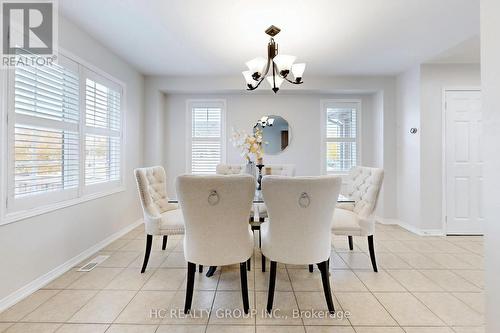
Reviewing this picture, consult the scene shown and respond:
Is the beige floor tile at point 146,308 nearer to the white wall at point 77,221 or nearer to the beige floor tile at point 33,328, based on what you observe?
the beige floor tile at point 33,328

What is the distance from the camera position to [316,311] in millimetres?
1891

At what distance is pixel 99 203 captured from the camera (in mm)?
3090

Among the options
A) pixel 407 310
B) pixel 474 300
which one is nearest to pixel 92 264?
pixel 407 310

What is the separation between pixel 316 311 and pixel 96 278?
2.01m

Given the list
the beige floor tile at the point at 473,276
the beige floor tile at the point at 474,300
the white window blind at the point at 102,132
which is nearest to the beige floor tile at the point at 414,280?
the beige floor tile at the point at 474,300

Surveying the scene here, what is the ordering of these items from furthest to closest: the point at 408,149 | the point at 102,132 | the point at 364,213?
the point at 408,149 → the point at 102,132 → the point at 364,213

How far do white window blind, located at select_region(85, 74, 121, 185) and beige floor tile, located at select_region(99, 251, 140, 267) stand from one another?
891 mm

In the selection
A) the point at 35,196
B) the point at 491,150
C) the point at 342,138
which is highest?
the point at 342,138

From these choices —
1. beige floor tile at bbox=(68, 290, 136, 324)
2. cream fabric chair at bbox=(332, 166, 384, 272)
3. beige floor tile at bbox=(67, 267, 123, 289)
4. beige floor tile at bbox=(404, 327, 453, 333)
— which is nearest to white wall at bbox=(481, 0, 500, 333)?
beige floor tile at bbox=(404, 327, 453, 333)

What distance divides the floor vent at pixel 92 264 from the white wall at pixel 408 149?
4.27m

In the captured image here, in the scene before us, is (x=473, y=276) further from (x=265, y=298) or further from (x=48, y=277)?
(x=48, y=277)

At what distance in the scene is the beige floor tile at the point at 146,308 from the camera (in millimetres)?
1790

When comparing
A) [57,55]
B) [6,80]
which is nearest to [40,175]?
[6,80]

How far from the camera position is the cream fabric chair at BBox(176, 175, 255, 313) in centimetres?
168
